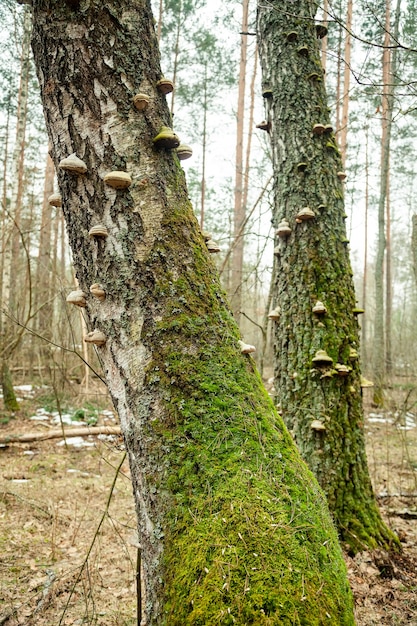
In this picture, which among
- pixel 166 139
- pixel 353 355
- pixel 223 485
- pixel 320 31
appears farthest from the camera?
pixel 320 31

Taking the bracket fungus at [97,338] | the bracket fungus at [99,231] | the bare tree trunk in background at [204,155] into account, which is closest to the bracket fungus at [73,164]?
the bracket fungus at [99,231]

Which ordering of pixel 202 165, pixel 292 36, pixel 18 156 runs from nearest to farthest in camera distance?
pixel 292 36, pixel 18 156, pixel 202 165

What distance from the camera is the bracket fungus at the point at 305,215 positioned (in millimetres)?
3668

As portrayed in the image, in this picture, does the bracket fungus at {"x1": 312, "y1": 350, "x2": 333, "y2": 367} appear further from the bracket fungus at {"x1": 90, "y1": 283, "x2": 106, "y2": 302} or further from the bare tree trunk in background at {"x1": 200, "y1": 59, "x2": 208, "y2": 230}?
the bare tree trunk in background at {"x1": 200, "y1": 59, "x2": 208, "y2": 230}

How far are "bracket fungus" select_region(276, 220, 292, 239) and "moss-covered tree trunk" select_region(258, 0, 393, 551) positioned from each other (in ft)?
0.03

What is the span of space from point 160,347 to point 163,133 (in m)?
0.93

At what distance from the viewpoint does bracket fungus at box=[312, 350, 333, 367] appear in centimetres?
343

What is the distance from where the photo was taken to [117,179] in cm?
175

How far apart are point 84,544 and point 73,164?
379 cm

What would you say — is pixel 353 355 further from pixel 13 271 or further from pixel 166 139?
pixel 13 271

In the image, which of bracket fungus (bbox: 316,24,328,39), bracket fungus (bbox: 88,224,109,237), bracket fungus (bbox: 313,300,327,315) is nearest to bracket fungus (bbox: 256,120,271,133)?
bracket fungus (bbox: 316,24,328,39)

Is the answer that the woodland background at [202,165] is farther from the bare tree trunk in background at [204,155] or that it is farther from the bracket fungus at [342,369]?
the bracket fungus at [342,369]

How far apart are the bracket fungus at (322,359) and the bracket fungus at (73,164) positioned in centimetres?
235

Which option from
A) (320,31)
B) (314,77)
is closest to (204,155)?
(320,31)
